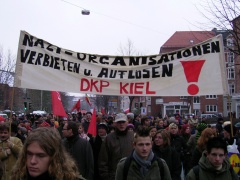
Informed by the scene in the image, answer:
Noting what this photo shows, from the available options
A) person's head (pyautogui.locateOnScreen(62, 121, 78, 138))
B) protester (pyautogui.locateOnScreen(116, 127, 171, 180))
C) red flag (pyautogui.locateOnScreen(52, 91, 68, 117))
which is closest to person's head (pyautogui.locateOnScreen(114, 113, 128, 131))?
person's head (pyautogui.locateOnScreen(62, 121, 78, 138))

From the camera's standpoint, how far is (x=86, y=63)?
7.05 meters

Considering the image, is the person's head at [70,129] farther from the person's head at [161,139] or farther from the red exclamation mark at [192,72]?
the red exclamation mark at [192,72]

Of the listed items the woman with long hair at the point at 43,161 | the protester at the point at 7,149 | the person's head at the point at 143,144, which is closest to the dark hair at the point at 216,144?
the person's head at the point at 143,144

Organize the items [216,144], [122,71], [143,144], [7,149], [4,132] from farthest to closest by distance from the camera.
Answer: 1. [122,71]
2. [4,132]
3. [7,149]
4. [216,144]
5. [143,144]

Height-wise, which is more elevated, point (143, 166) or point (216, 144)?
point (216, 144)

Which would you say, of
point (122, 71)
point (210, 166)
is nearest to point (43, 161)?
point (210, 166)

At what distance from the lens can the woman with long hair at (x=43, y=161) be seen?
261 cm

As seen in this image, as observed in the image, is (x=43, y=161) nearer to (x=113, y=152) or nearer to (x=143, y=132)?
(x=143, y=132)

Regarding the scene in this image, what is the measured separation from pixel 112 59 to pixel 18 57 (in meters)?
1.81

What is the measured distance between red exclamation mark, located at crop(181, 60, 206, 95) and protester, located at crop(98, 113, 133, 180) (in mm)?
1481

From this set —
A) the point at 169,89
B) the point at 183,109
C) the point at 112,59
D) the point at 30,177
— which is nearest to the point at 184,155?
the point at 169,89

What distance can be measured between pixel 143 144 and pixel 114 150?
1987 mm

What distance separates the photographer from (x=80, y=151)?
246 inches

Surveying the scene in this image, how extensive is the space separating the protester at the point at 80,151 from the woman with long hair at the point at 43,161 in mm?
3495
